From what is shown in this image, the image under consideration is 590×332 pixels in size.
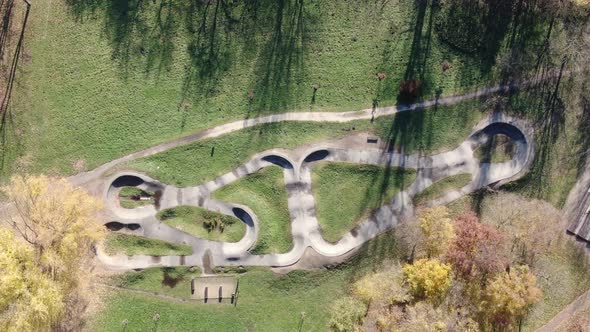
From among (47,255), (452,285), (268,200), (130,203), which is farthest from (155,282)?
(452,285)

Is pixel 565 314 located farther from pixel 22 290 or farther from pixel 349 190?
pixel 22 290

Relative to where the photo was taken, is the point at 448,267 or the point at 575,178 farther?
the point at 575,178

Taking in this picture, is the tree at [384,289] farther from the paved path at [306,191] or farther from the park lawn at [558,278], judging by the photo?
the park lawn at [558,278]

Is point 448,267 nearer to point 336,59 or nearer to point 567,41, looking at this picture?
point 336,59

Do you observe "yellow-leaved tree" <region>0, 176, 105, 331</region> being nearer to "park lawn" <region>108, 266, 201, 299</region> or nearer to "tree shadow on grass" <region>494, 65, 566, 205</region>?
"park lawn" <region>108, 266, 201, 299</region>

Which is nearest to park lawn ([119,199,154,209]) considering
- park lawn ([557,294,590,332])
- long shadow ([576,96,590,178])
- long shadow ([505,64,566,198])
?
long shadow ([505,64,566,198])

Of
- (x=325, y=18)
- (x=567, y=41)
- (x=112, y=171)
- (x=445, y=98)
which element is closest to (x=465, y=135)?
(x=445, y=98)
